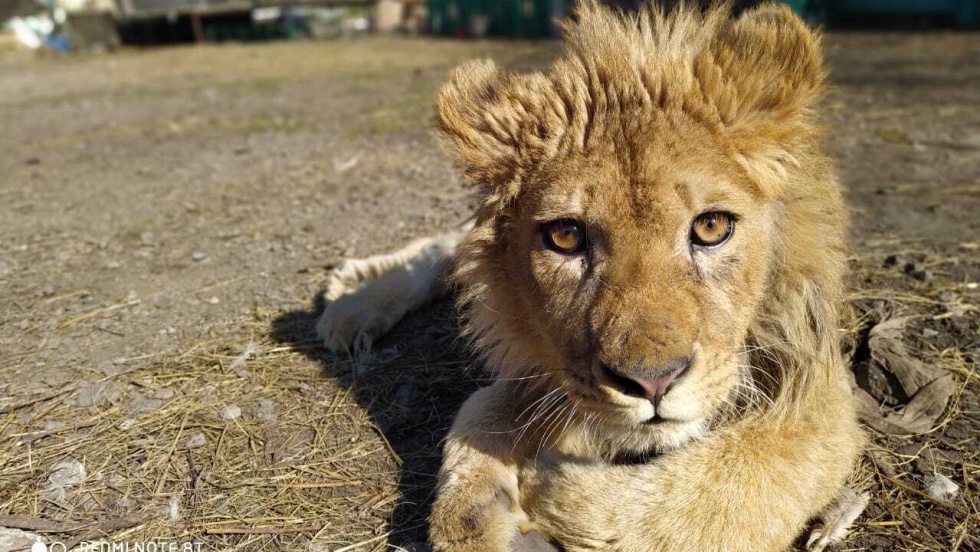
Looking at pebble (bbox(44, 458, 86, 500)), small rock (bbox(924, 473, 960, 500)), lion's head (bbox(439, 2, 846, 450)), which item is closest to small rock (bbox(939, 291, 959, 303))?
small rock (bbox(924, 473, 960, 500))

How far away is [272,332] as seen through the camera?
155 inches

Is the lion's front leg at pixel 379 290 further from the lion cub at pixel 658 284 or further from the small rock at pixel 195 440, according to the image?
the lion cub at pixel 658 284

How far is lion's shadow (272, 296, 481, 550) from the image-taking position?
9.19 ft

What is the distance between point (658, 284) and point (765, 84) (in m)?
0.77

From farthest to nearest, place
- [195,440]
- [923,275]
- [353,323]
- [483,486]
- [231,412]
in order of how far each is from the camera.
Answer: [923,275], [353,323], [231,412], [195,440], [483,486]

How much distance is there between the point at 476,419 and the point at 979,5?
18.6 meters

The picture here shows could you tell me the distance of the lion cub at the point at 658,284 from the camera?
2334 mm

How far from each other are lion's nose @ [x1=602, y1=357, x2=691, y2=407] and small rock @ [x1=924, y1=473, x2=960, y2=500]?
1259mm

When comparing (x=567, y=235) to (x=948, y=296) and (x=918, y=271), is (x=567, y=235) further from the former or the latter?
(x=918, y=271)

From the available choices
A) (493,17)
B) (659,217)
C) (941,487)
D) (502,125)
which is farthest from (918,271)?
(493,17)

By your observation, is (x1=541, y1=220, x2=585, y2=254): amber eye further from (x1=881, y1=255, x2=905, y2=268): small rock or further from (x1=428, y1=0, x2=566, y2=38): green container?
(x1=428, y1=0, x2=566, y2=38): green container

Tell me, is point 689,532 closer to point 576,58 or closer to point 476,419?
point 476,419

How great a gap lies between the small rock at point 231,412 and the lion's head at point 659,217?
3.95 feet

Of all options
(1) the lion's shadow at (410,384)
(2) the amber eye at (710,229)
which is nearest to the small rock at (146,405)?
(1) the lion's shadow at (410,384)
